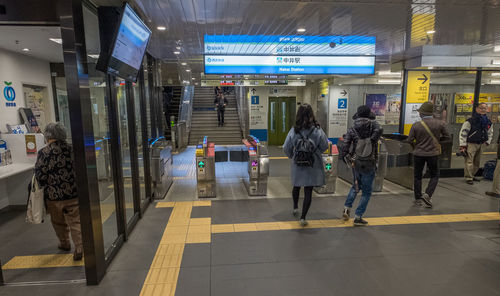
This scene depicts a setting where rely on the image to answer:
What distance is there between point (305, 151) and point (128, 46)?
229 centimetres

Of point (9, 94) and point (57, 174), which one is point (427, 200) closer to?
point (57, 174)

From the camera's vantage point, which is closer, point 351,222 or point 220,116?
point 351,222

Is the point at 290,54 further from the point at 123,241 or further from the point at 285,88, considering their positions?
the point at 285,88

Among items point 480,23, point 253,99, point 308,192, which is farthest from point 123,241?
point 253,99

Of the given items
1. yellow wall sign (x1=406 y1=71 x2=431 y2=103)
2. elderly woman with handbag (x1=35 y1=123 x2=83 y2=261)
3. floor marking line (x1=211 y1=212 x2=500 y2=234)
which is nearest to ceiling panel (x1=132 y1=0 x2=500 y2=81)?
yellow wall sign (x1=406 y1=71 x2=431 y2=103)

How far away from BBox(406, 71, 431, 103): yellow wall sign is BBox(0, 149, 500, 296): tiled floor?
2.55m

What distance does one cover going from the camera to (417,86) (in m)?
6.36

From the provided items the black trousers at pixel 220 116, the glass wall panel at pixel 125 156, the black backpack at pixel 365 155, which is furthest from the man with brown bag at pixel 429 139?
the black trousers at pixel 220 116

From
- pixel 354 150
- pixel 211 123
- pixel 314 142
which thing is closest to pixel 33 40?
pixel 314 142

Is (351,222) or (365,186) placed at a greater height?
(365,186)

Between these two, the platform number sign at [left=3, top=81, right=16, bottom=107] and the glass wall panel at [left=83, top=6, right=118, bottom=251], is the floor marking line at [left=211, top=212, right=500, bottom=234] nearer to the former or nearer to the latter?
the glass wall panel at [left=83, top=6, right=118, bottom=251]

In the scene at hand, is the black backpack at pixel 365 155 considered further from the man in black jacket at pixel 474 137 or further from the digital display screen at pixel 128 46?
the man in black jacket at pixel 474 137

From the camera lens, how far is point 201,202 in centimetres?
473

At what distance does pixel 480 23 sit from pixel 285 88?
315 inches
